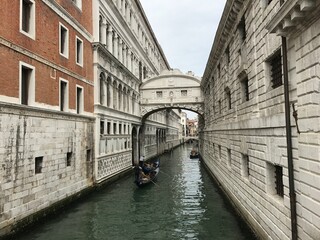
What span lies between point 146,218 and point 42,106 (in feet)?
17.7

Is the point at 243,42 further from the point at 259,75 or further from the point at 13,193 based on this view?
the point at 13,193

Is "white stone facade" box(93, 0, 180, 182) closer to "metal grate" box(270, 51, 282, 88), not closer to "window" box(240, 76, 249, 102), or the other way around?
"window" box(240, 76, 249, 102)

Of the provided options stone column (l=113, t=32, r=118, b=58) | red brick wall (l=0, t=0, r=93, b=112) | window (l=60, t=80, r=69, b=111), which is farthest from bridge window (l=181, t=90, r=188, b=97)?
window (l=60, t=80, r=69, b=111)

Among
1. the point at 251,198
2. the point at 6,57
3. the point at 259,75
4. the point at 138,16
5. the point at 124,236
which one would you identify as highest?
the point at 138,16

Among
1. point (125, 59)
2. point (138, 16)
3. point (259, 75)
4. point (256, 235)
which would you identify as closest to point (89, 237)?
point (256, 235)

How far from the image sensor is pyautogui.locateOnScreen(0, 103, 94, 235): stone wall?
8398 millimetres

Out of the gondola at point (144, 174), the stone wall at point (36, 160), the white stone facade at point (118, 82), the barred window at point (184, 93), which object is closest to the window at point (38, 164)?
the stone wall at point (36, 160)

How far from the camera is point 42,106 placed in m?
10.5

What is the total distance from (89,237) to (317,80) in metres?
7.30

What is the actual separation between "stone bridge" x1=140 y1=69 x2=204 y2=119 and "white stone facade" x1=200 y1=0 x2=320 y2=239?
1394cm

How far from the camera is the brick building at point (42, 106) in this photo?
858 centimetres

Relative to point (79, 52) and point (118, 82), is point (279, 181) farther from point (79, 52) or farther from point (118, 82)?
point (118, 82)

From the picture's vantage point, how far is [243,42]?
988 centimetres

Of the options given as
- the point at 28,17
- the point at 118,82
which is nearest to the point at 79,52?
the point at 28,17
